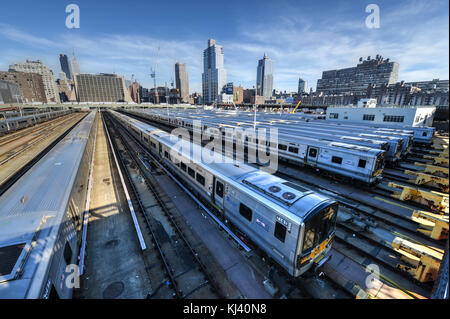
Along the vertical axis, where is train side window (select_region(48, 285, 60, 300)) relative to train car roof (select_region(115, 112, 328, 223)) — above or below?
below

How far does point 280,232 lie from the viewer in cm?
642

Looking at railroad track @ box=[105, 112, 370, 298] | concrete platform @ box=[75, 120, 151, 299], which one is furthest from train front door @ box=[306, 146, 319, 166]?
concrete platform @ box=[75, 120, 151, 299]

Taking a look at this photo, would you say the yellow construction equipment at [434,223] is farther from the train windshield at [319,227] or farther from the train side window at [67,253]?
the train side window at [67,253]

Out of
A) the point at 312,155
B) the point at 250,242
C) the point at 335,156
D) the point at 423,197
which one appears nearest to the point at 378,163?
the point at 335,156

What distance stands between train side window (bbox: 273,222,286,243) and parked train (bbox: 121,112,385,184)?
11.2 m

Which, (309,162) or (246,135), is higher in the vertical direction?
(246,135)

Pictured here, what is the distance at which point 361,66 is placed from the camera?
172 m

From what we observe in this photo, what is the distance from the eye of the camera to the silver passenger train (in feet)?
19.7

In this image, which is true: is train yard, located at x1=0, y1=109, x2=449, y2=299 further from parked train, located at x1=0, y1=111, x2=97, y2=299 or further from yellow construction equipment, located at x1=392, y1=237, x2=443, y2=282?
parked train, located at x1=0, y1=111, x2=97, y2=299

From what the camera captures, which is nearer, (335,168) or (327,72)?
(335,168)

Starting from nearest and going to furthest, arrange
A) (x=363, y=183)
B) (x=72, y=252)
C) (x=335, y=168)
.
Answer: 1. (x=72, y=252)
2. (x=363, y=183)
3. (x=335, y=168)

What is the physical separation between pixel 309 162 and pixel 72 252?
17.5 m

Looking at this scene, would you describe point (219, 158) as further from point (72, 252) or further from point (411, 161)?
point (411, 161)
